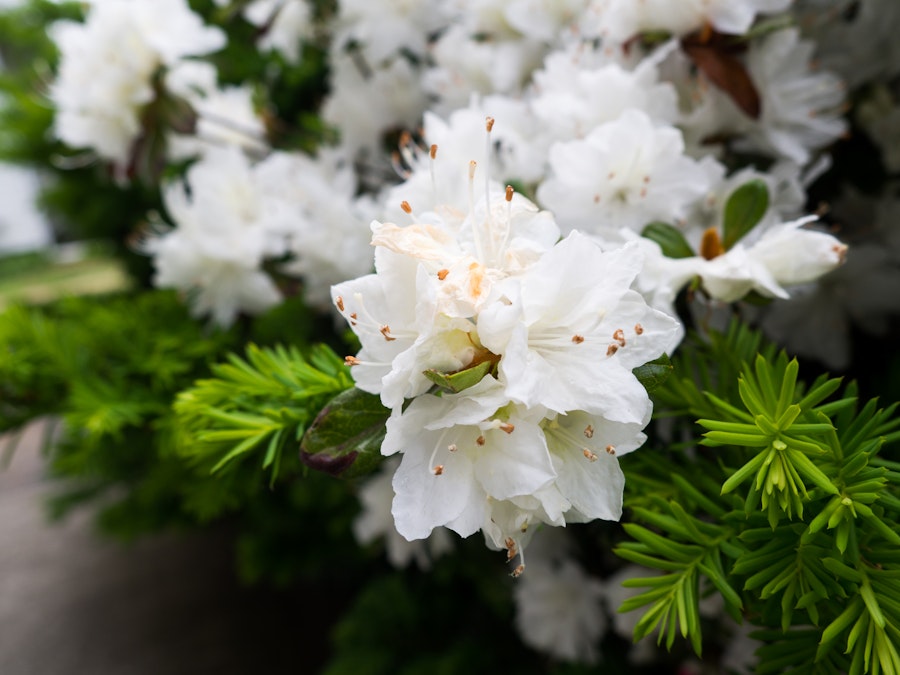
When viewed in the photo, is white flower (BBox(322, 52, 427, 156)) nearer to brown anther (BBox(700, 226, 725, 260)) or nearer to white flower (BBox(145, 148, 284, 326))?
white flower (BBox(145, 148, 284, 326))

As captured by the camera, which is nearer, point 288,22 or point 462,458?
point 462,458

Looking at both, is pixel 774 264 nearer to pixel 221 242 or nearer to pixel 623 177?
pixel 623 177

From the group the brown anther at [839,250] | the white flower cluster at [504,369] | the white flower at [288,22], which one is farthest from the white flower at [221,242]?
the brown anther at [839,250]

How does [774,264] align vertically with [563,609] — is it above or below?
above

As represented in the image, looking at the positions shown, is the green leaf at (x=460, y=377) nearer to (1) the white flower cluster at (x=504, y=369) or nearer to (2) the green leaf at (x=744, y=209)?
(1) the white flower cluster at (x=504, y=369)

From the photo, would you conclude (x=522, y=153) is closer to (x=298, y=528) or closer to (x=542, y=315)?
(x=542, y=315)

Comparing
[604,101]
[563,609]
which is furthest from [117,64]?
[563,609]
